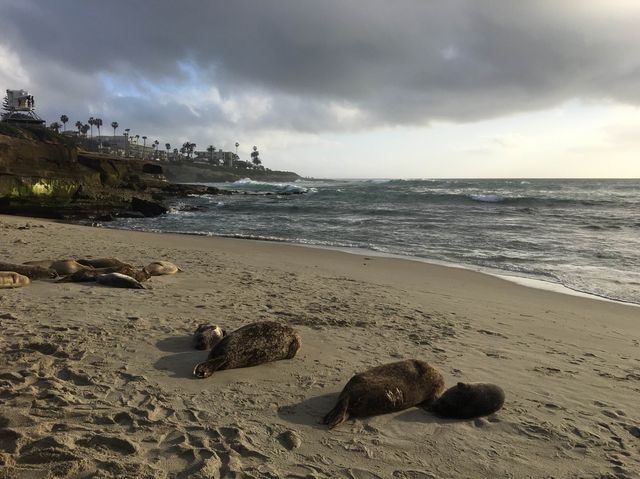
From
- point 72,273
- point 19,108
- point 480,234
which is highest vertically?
point 19,108

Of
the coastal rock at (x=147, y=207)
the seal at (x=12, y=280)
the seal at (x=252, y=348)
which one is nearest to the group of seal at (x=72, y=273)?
the seal at (x=12, y=280)

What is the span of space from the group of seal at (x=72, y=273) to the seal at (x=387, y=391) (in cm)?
464

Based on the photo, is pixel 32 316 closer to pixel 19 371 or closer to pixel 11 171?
pixel 19 371

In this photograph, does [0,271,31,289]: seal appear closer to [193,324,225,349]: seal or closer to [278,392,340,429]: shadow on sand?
[193,324,225,349]: seal

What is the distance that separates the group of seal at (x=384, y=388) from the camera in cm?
373

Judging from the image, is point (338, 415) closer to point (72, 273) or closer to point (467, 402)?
point (467, 402)

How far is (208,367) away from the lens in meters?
4.26

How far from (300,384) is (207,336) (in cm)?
130

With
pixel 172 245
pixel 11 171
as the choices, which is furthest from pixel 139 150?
pixel 172 245

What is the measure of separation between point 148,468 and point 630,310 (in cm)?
826

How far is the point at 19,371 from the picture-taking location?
391cm

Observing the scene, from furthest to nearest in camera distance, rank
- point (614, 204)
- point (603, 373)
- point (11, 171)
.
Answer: point (614, 204) < point (11, 171) < point (603, 373)

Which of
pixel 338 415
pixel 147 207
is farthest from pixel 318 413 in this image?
pixel 147 207

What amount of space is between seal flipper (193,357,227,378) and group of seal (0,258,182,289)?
343 cm
